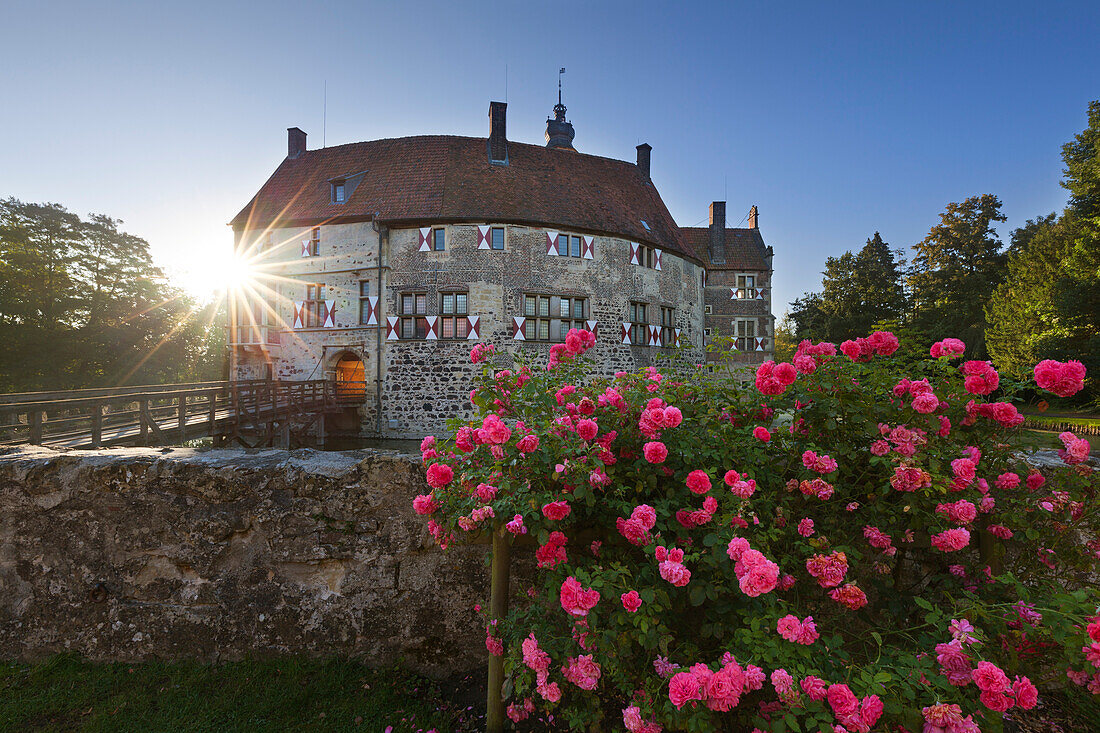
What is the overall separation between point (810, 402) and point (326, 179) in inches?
828

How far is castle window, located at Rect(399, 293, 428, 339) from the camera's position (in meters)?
16.5

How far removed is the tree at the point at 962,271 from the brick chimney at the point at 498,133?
2578cm

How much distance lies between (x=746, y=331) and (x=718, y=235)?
5.84 meters

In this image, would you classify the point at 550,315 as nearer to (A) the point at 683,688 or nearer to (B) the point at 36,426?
(B) the point at 36,426

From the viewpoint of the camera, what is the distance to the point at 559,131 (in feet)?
81.5

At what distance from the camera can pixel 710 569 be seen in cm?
160

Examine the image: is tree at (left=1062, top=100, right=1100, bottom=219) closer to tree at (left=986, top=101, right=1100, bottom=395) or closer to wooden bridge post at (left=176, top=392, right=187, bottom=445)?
tree at (left=986, top=101, right=1100, bottom=395)

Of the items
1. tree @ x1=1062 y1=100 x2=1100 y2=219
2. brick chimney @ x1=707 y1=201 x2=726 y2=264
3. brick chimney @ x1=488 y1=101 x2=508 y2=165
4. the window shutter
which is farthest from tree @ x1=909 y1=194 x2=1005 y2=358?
brick chimney @ x1=488 y1=101 x2=508 y2=165

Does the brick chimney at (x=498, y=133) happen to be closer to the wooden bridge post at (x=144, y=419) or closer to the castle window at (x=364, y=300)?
the castle window at (x=364, y=300)

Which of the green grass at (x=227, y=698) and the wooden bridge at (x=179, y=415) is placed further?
the wooden bridge at (x=179, y=415)

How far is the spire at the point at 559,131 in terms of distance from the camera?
24.8 m

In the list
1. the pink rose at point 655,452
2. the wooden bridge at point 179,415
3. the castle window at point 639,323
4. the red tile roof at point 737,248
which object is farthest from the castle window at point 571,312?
the pink rose at point 655,452

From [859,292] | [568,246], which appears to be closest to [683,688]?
[568,246]

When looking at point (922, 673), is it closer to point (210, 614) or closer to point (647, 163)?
point (210, 614)
